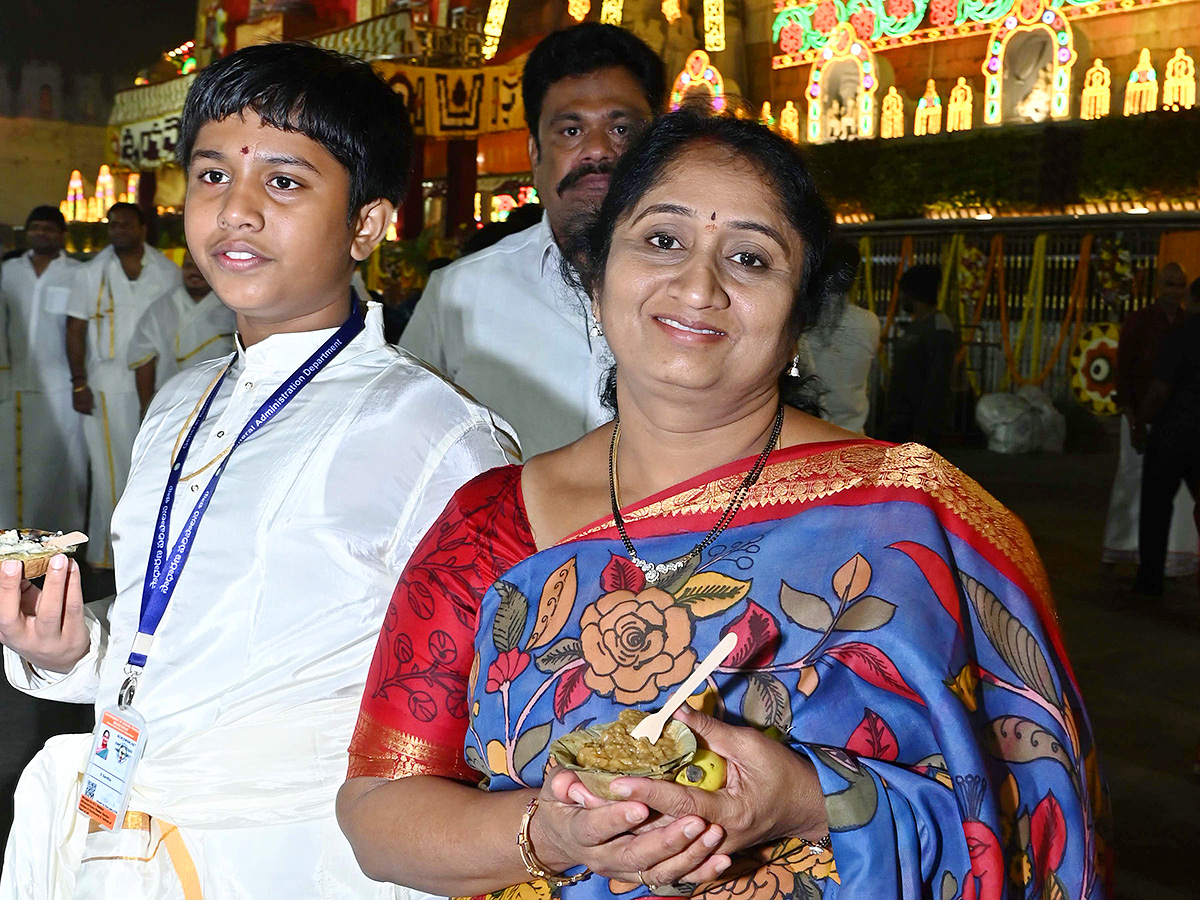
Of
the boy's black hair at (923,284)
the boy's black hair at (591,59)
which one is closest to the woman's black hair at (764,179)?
the boy's black hair at (591,59)

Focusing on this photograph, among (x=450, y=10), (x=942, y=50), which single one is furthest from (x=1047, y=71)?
(x=450, y=10)

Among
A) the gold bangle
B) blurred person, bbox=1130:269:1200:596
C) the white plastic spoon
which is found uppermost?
the white plastic spoon

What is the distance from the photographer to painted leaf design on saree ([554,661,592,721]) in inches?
50.4

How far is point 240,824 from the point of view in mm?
1443

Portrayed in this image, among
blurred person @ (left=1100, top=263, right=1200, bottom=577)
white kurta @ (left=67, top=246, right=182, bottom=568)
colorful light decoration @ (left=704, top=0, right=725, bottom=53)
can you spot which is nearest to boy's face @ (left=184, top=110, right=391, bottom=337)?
white kurta @ (left=67, top=246, right=182, bottom=568)

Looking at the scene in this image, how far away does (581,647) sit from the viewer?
1305mm

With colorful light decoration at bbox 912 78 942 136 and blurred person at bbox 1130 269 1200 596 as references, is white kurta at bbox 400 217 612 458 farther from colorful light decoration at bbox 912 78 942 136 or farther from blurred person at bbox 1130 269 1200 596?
colorful light decoration at bbox 912 78 942 136

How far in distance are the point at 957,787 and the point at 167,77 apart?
6.68m

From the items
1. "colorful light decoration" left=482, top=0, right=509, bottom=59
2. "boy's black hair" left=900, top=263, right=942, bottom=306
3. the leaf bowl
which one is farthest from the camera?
"colorful light decoration" left=482, top=0, right=509, bottom=59

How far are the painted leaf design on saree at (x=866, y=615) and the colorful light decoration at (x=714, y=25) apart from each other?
11327 mm

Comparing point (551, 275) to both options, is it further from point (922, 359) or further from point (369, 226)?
point (922, 359)

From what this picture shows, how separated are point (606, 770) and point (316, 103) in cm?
99

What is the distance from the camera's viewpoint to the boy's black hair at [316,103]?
1545 mm

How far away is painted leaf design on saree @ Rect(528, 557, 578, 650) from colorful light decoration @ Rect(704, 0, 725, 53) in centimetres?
1124
